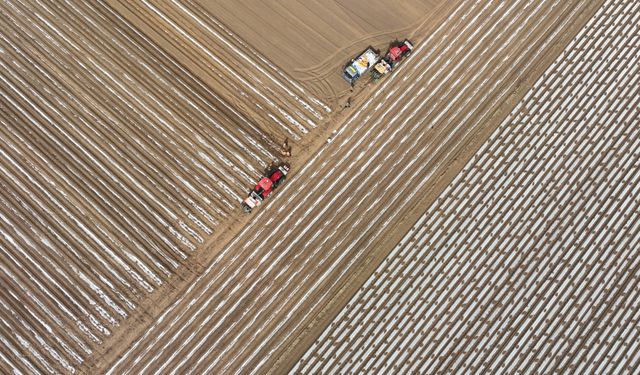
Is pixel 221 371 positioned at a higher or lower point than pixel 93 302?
higher

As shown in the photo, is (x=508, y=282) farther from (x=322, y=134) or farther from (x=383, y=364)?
(x=322, y=134)

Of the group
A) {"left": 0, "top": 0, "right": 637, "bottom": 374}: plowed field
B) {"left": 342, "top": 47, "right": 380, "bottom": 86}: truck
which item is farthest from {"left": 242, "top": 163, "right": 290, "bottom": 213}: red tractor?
{"left": 342, "top": 47, "right": 380, "bottom": 86}: truck

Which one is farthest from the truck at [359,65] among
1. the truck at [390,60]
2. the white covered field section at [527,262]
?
the white covered field section at [527,262]

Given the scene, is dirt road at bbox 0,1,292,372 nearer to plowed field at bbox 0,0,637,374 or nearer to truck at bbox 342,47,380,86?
plowed field at bbox 0,0,637,374

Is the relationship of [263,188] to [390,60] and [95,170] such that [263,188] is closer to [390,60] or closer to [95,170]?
[95,170]

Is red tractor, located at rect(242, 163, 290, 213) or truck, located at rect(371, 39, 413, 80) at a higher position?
truck, located at rect(371, 39, 413, 80)

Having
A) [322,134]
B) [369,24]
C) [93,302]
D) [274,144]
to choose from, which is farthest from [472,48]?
[93,302]

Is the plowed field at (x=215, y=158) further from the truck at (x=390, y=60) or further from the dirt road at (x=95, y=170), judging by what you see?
the truck at (x=390, y=60)
